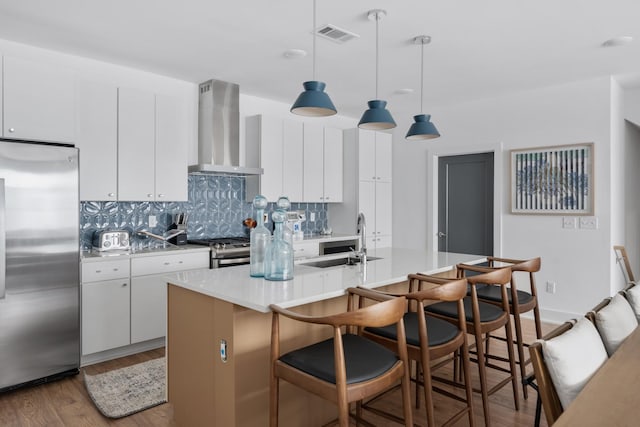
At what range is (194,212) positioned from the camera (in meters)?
4.68

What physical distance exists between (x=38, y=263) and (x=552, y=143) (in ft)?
16.5

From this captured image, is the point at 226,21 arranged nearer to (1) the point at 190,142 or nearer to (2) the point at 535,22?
(1) the point at 190,142

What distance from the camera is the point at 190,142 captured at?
4.63 meters

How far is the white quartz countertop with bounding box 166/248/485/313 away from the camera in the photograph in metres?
2.03

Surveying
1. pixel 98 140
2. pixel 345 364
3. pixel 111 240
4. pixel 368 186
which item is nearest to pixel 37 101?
pixel 98 140

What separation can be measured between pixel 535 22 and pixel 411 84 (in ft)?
5.50

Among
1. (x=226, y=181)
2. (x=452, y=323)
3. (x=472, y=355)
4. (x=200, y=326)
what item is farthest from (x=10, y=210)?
(x=472, y=355)

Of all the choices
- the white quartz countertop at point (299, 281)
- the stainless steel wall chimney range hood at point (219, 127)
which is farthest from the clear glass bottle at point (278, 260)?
the stainless steel wall chimney range hood at point (219, 127)

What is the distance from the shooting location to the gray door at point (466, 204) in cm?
546

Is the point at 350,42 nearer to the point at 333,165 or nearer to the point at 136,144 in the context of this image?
the point at 136,144

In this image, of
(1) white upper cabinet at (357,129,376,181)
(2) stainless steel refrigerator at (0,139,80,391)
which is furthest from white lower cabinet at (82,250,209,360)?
(1) white upper cabinet at (357,129,376,181)

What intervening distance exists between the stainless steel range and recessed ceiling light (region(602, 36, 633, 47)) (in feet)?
11.9

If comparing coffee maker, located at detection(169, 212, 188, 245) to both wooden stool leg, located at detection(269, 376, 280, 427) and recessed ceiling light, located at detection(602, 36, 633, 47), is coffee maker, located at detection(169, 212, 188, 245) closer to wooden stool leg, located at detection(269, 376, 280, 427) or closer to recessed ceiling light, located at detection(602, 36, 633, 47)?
wooden stool leg, located at detection(269, 376, 280, 427)

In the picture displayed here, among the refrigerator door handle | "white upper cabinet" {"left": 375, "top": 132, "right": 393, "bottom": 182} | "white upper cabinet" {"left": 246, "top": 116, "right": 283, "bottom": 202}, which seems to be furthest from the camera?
"white upper cabinet" {"left": 375, "top": 132, "right": 393, "bottom": 182}
